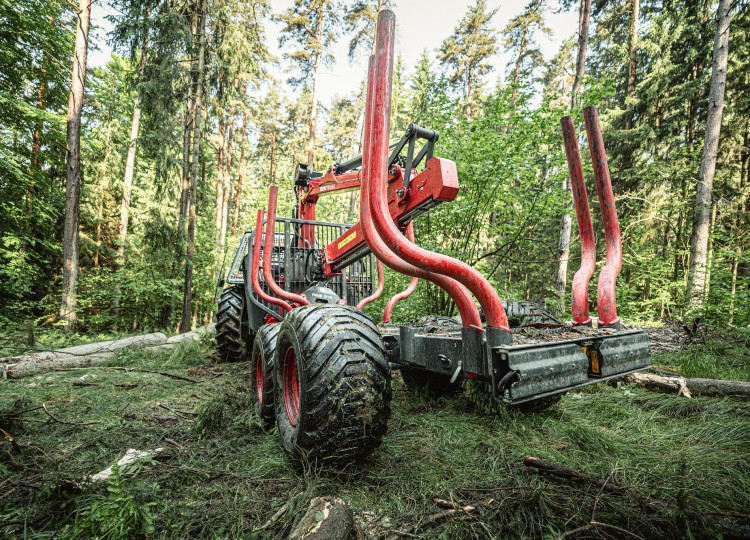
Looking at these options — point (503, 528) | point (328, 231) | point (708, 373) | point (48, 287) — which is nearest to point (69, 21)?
point (48, 287)

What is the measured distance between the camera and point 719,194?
11.1 meters

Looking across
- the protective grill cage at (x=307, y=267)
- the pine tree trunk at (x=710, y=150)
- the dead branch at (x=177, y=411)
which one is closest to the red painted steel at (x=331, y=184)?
the protective grill cage at (x=307, y=267)

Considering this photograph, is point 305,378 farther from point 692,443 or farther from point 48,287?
point 48,287

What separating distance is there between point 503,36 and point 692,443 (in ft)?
69.7

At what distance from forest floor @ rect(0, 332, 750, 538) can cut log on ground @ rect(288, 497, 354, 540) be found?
0.17 meters

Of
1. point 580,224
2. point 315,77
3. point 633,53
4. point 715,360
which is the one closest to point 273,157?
point 315,77

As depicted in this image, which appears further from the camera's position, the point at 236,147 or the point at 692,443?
the point at 236,147

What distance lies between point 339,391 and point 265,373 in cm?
116

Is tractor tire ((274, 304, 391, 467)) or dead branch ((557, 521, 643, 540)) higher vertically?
tractor tire ((274, 304, 391, 467))

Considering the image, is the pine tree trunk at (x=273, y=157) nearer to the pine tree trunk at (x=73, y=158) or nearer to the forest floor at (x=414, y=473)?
the pine tree trunk at (x=73, y=158)

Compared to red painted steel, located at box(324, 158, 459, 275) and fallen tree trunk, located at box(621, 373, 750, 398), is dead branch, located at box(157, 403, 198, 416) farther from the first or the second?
fallen tree trunk, located at box(621, 373, 750, 398)

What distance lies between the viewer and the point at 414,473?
1.97 metres

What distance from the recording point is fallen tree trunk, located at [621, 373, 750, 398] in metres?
3.21

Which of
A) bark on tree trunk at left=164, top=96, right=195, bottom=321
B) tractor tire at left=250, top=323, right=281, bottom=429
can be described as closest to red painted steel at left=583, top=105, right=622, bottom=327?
tractor tire at left=250, top=323, right=281, bottom=429
